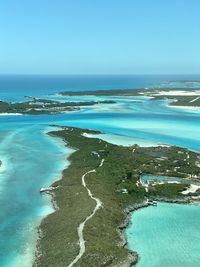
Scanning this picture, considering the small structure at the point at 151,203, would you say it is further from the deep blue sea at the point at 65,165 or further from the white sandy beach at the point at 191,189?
the white sandy beach at the point at 191,189

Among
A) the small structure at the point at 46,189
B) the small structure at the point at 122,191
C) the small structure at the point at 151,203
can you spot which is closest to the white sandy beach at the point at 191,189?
the small structure at the point at 151,203

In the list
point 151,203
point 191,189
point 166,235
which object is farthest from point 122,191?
point 166,235

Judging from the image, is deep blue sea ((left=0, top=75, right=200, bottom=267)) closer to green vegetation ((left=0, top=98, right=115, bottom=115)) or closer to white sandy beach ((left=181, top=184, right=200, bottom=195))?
white sandy beach ((left=181, top=184, right=200, bottom=195))

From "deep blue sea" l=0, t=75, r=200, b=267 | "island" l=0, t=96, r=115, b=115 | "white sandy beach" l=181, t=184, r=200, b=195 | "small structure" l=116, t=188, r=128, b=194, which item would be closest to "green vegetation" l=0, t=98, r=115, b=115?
"island" l=0, t=96, r=115, b=115

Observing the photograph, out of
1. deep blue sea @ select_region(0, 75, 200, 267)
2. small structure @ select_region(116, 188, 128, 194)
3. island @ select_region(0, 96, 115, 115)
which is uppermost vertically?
small structure @ select_region(116, 188, 128, 194)

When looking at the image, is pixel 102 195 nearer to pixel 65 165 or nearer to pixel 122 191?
pixel 122 191

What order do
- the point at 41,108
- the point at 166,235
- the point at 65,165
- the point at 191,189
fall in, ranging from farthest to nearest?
the point at 41,108 → the point at 65,165 → the point at 191,189 → the point at 166,235

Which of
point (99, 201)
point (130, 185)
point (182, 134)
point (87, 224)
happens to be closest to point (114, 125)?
point (182, 134)

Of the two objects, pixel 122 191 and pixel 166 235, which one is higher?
pixel 122 191
